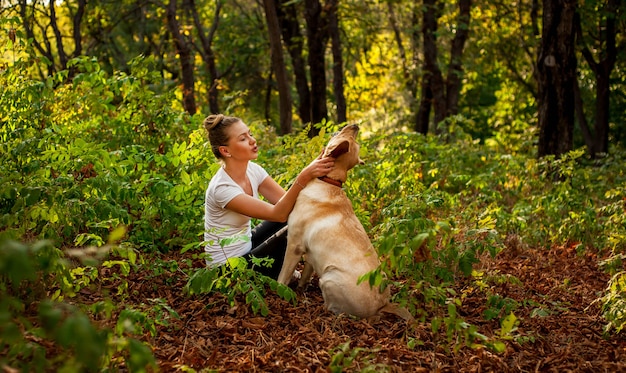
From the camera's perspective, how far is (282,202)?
16.8ft

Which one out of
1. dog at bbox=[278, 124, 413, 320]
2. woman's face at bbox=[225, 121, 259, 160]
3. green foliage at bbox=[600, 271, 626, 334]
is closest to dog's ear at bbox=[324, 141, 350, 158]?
dog at bbox=[278, 124, 413, 320]

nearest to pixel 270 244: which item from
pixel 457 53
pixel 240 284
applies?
pixel 240 284

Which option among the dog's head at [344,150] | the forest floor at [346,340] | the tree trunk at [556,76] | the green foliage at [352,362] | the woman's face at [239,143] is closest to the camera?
the green foliage at [352,362]

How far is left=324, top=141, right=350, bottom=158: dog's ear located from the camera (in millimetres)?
4879

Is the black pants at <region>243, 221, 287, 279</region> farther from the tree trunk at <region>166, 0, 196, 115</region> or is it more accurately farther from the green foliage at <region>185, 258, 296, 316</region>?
the tree trunk at <region>166, 0, 196, 115</region>

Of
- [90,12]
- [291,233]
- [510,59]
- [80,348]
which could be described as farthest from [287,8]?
[80,348]

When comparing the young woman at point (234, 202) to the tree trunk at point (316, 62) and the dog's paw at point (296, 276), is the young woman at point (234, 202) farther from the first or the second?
the tree trunk at point (316, 62)

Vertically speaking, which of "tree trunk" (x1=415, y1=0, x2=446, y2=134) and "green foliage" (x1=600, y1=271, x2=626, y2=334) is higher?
"tree trunk" (x1=415, y1=0, x2=446, y2=134)

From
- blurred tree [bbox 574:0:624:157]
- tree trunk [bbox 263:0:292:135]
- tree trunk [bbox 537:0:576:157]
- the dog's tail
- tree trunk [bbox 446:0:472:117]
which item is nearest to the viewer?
the dog's tail

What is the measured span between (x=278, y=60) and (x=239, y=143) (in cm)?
763

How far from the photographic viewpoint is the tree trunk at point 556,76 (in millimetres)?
11789

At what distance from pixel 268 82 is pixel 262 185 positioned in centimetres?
2127

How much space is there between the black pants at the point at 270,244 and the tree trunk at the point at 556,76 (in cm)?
780

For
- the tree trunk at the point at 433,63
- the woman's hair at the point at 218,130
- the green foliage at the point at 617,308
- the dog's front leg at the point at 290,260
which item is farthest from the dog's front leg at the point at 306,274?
the tree trunk at the point at 433,63
